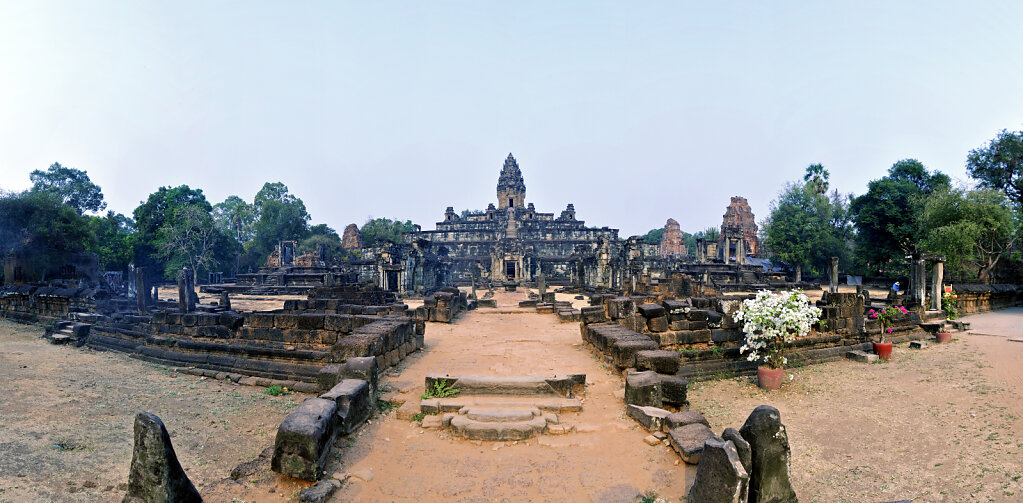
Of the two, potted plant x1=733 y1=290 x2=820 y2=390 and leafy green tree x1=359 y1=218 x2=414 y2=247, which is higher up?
leafy green tree x1=359 y1=218 x2=414 y2=247

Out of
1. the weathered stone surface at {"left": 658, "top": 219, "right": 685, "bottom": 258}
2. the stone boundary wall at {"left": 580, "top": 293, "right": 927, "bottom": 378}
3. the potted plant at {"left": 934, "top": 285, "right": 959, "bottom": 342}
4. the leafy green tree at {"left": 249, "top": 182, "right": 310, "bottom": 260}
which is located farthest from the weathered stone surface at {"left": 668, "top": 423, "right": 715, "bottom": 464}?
the weathered stone surface at {"left": 658, "top": 219, "right": 685, "bottom": 258}

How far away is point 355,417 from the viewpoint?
5414 millimetres

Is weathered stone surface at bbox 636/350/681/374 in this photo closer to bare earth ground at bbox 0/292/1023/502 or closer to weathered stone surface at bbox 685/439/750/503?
bare earth ground at bbox 0/292/1023/502

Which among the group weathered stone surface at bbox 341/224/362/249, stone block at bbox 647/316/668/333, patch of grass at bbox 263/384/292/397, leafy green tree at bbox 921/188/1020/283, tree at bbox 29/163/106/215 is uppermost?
tree at bbox 29/163/106/215

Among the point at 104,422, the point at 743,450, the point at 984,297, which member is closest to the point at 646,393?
the point at 743,450

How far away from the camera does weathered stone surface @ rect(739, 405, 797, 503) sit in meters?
3.65

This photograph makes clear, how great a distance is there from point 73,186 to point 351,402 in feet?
200

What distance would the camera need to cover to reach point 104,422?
5684 millimetres

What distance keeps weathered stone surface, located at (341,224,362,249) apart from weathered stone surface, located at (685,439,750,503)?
195 feet

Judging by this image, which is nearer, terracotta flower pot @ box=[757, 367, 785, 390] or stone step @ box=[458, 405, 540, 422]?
stone step @ box=[458, 405, 540, 422]

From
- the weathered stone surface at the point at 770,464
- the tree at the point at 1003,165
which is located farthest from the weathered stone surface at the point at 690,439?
the tree at the point at 1003,165

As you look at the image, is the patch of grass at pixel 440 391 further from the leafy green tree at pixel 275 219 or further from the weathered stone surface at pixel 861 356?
the leafy green tree at pixel 275 219

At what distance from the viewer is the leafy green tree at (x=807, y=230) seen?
36781mm

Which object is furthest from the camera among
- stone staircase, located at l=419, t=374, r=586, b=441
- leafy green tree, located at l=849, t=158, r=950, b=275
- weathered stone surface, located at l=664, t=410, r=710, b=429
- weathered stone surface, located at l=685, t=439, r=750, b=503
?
leafy green tree, located at l=849, t=158, r=950, b=275
